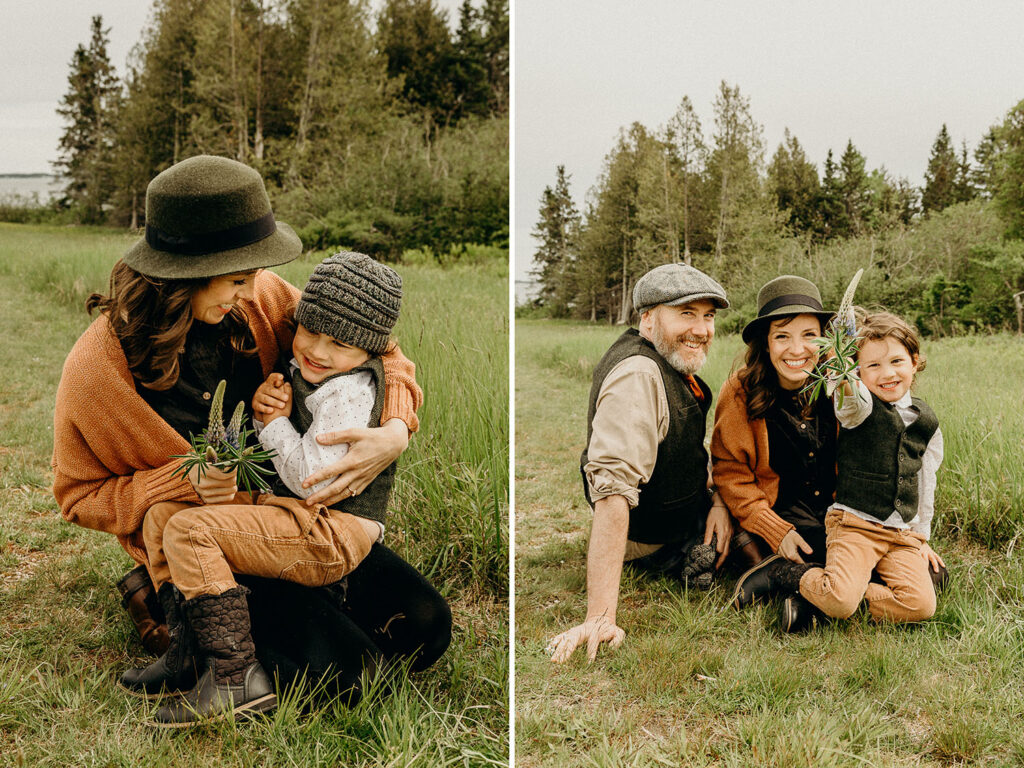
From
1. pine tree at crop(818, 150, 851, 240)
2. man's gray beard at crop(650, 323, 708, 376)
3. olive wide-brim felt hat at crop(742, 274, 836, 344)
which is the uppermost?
pine tree at crop(818, 150, 851, 240)

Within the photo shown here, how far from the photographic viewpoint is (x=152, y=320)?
7.64ft

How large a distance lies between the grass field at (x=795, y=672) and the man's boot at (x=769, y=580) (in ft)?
0.22

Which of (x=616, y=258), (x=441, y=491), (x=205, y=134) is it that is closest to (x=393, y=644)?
(x=441, y=491)

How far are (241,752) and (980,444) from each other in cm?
339

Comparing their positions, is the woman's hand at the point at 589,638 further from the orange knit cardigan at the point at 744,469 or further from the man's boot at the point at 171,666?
the man's boot at the point at 171,666

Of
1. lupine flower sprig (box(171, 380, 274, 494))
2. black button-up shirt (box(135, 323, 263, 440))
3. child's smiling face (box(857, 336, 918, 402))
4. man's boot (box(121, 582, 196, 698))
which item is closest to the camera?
lupine flower sprig (box(171, 380, 274, 494))

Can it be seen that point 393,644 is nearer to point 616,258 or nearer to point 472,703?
point 472,703

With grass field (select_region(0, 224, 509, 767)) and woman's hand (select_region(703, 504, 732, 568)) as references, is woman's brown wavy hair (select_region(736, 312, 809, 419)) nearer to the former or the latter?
woman's hand (select_region(703, 504, 732, 568))

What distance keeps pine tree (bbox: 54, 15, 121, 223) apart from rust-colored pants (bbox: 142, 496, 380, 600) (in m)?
29.5

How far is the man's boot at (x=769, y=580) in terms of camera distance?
9.20 feet

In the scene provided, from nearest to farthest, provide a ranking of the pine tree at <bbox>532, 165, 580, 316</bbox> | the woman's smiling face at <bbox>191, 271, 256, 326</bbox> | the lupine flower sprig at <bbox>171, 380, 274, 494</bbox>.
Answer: the lupine flower sprig at <bbox>171, 380, 274, 494</bbox> → the woman's smiling face at <bbox>191, 271, 256, 326</bbox> → the pine tree at <bbox>532, 165, 580, 316</bbox>

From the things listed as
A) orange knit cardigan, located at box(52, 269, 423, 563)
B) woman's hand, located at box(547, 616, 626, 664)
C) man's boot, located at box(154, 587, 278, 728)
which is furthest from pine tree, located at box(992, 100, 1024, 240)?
man's boot, located at box(154, 587, 278, 728)

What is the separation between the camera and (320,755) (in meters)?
2.06

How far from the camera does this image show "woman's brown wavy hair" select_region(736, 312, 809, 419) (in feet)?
9.91
